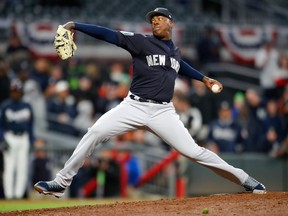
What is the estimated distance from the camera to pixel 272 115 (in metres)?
15.4

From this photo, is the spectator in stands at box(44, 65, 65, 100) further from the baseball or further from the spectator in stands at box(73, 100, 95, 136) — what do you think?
the baseball

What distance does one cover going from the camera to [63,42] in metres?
7.62

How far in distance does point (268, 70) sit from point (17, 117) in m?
6.07

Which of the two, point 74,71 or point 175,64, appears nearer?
point 175,64

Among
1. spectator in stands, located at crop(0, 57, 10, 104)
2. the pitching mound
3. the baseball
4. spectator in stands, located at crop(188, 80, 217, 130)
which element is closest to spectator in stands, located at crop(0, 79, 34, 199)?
spectator in stands, located at crop(0, 57, 10, 104)

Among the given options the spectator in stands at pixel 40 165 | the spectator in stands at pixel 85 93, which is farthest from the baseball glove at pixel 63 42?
the spectator in stands at pixel 85 93

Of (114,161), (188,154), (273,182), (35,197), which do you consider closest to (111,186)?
(114,161)

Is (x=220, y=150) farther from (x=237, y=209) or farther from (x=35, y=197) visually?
(x=237, y=209)

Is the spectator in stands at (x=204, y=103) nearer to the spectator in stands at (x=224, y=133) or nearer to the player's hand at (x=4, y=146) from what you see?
the spectator in stands at (x=224, y=133)

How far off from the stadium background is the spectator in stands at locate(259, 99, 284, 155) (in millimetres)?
370

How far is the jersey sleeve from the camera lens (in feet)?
26.1

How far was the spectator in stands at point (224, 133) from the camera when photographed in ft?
48.9

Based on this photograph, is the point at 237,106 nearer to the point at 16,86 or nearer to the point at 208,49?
the point at 208,49

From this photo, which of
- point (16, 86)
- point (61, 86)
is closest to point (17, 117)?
point (16, 86)
